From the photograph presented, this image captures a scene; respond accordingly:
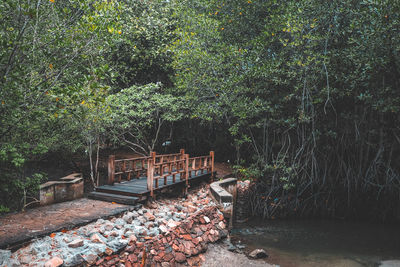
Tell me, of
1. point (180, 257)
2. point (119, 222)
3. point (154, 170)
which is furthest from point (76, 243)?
point (154, 170)

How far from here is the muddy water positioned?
6551mm

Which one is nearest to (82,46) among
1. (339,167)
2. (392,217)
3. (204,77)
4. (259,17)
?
(204,77)

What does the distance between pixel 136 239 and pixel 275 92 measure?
667cm

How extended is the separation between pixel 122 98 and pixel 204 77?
127 inches

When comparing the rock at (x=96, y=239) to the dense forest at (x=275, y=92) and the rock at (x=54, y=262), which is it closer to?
the rock at (x=54, y=262)

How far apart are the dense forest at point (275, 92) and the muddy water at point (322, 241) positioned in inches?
30.8

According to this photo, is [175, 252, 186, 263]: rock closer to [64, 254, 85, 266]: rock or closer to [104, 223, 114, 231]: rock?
[104, 223, 114, 231]: rock

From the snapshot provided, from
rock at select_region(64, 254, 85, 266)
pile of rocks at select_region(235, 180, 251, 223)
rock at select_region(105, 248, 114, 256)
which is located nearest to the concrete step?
rock at select_region(105, 248, 114, 256)

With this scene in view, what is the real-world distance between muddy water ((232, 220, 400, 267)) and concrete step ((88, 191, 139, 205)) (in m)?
3.03

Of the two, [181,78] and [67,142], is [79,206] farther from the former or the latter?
[181,78]

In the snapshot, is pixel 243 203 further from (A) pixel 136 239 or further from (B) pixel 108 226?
(B) pixel 108 226

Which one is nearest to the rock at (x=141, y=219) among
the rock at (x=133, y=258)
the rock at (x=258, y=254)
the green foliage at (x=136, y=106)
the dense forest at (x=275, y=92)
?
the rock at (x=133, y=258)

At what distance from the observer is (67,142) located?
985 centimetres

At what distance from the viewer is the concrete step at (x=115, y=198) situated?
6492 millimetres
